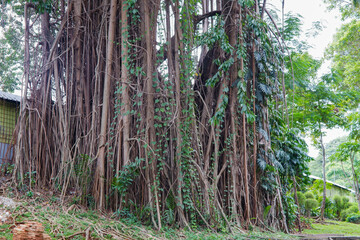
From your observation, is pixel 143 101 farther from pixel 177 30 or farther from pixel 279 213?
pixel 279 213

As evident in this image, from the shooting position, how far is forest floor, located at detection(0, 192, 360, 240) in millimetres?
3582

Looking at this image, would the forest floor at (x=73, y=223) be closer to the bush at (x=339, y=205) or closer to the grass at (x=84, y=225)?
the grass at (x=84, y=225)

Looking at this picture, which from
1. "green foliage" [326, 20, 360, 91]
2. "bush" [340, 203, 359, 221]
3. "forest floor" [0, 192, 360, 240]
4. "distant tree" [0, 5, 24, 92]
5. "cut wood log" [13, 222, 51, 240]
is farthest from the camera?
"bush" [340, 203, 359, 221]

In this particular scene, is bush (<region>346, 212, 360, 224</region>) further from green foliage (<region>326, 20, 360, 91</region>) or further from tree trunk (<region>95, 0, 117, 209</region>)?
tree trunk (<region>95, 0, 117, 209</region>)

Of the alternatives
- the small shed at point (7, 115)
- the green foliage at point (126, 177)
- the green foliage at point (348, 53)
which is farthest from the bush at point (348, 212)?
the small shed at point (7, 115)

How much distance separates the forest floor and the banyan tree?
9.4 inches

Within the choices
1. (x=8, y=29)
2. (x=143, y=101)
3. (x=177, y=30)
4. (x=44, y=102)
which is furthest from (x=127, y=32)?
(x=8, y=29)

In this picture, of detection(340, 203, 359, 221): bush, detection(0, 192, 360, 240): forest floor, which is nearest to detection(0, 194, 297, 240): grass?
detection(0, 192, 360, 240): forest floor

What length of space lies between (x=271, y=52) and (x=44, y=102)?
163 inches

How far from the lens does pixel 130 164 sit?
4.71 m

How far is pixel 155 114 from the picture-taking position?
5.02m

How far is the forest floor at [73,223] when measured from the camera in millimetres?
3582

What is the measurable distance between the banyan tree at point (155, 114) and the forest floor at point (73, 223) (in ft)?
0.79

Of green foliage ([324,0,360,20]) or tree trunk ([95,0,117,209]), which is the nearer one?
tree trunk ([95,0,117,209])
